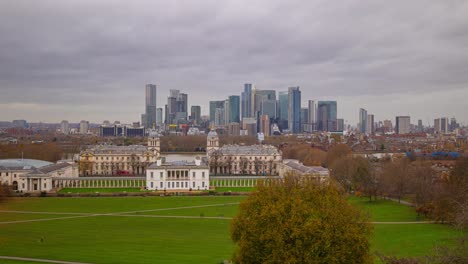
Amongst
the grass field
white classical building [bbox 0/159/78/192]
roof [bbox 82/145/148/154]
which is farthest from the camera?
roof [bbox 82/145/148/154]

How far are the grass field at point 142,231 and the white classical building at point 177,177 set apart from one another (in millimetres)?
15880

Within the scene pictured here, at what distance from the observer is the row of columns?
7856 cm

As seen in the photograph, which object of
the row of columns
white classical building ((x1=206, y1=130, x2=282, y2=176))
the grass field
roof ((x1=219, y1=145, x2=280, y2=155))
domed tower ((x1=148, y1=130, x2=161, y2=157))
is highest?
domed tower ((x1=148, y1=130, x2=161, y2=157))

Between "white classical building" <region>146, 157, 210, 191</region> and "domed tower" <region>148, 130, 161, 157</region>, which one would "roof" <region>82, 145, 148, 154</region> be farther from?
"white classical building" <region>146, 157, 210, 191</region>

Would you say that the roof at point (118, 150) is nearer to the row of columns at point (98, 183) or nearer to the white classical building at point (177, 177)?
the row of columns at point (98, 183)

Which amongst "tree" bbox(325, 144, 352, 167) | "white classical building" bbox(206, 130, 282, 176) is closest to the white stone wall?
"white classical building" bbox(206, 130, 282, 176)

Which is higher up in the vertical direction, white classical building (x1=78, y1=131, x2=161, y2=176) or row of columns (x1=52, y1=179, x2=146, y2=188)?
white classical building (x1=78, y1=131, x2=161, y2=176)

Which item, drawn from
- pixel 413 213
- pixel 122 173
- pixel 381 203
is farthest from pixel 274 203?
pixel 122 173

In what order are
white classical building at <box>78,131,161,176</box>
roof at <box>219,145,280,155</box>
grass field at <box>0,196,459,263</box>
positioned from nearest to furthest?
grass field at <box>0,196,459,263</box> → white classical building at <box>78,131,161,176</box> → roof at <box>219,145,280,155</box>

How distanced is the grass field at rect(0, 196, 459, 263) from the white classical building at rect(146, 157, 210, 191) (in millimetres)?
15880

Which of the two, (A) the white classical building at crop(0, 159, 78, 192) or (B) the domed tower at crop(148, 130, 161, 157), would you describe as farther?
(B) the domed tower at crop(148, 130, 161, 157)

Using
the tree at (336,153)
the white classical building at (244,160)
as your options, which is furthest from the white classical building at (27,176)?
the tree at (336,153)

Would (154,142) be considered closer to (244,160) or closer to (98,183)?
(244,160)

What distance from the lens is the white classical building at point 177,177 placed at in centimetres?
7488
